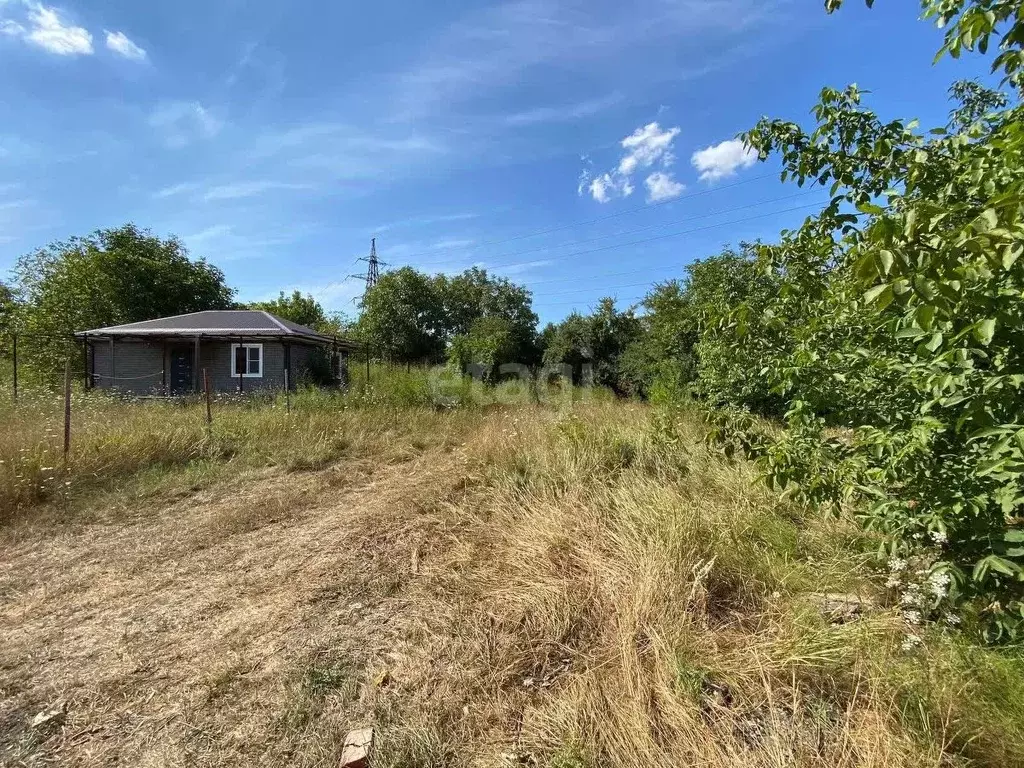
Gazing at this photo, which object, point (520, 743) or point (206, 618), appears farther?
point (206, 618)

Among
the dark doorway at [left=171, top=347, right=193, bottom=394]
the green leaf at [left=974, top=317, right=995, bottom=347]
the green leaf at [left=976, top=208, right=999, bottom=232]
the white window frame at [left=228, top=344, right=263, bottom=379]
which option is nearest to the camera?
the green leaf at [left=976, top=208, right=999, bottom=232]

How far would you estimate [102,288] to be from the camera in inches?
796

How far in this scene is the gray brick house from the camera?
15602mm

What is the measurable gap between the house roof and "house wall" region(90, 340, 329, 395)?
1.80 ft

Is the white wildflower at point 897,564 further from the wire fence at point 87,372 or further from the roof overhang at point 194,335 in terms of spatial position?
the roof overhang at point 194,335

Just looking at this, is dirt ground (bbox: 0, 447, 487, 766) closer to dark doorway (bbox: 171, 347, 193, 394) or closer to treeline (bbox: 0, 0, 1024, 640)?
treeline (bbox: 0, 0, 1024, 640)

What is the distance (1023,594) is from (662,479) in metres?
2.36

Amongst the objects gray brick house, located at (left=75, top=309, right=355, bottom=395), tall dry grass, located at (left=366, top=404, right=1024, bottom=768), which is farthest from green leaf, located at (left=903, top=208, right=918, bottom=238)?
gray brick house, located at (left=75, top=309, right=355, bottom=395)

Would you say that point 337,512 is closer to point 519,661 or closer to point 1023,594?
point 519,661

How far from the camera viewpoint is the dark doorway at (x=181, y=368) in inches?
662

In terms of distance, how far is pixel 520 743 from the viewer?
5.81 ft

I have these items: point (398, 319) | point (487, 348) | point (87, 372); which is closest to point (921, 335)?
point (487, 348)

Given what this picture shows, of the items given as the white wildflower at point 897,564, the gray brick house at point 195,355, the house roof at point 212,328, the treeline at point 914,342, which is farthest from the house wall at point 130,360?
the white wildflower at point 897,564

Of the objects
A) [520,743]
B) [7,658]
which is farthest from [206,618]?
[520,743]
